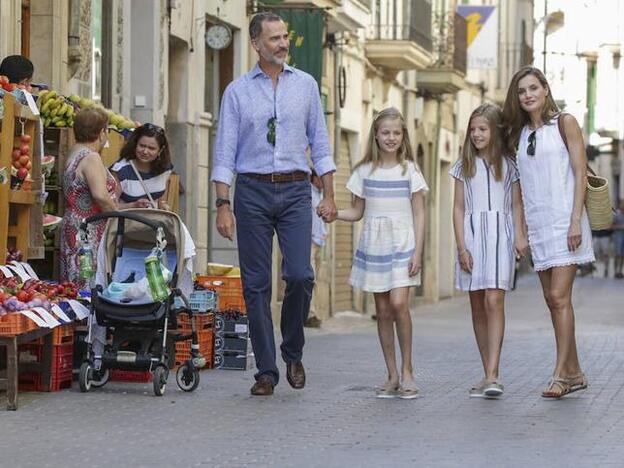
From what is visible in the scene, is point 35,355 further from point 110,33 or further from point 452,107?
point 452,107

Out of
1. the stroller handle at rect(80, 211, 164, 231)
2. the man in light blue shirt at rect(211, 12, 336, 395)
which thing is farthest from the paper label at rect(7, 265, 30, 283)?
the man in light blue shirt at rect(211, 12, 336, 395)

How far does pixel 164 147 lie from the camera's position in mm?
13250

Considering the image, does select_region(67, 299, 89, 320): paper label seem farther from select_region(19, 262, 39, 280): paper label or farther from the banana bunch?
the banana bunch

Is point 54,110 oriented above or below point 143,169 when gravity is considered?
above

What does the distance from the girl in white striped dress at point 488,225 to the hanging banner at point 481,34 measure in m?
28.0

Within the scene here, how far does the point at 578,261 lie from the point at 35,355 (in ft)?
10.9

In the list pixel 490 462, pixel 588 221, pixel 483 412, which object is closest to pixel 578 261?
pixel 588 221

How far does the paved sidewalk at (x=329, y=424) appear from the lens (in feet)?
27.8

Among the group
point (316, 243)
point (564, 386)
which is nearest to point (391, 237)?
point (564, 386)

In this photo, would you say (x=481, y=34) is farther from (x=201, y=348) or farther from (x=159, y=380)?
(x=159, y=380)

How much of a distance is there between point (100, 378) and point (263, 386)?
3.50ft

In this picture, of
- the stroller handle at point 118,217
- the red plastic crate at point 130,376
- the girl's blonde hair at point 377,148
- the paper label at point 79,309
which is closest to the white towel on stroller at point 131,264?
the paper label at point 79,309

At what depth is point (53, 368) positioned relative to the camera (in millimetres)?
11383

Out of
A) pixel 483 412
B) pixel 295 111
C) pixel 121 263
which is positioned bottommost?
pixel 483 412
